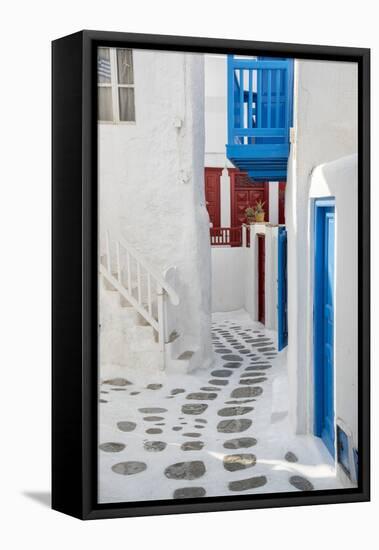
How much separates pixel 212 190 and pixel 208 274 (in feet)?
1.66

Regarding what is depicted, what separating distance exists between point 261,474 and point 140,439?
81 centimetres

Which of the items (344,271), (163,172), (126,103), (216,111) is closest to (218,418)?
(344,271)

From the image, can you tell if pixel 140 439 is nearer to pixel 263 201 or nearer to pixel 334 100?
pixel 263 201

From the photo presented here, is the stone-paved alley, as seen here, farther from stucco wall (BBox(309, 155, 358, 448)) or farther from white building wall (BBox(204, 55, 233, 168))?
white building wall (BBox(204, 55, 233, 168))

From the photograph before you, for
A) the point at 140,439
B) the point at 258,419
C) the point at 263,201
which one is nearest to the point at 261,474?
the point at 258,419

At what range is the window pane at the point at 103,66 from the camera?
5.50 meters

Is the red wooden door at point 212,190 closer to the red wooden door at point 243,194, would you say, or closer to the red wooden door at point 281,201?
the red wooden door at point 243,194

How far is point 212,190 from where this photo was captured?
5711 millimetres

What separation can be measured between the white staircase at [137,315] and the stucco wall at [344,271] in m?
0.94

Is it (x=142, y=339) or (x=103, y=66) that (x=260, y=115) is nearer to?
(x=103, y=66)

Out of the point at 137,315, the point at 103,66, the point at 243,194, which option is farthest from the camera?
the point at 243,194

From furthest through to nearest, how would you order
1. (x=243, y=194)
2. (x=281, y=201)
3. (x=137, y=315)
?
(x=281, y=201)
(x=243, y=194)
(x=137, y=315)

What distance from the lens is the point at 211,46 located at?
18.7 ft

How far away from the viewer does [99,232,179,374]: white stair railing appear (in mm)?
5574
